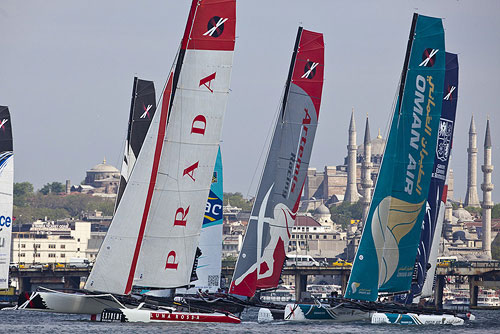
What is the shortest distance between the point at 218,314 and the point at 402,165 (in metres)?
7.70

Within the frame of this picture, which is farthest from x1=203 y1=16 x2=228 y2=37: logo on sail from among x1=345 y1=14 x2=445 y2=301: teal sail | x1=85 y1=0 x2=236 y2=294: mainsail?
x1=345 y1=14 x2=445 y2=301: teal sail

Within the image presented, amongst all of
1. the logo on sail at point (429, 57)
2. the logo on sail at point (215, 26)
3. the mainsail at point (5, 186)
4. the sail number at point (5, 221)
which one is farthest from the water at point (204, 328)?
the logo on sail at point (429, 57)

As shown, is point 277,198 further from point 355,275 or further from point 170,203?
point 170,203

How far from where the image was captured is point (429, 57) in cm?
3406

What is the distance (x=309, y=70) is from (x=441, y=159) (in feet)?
20.8

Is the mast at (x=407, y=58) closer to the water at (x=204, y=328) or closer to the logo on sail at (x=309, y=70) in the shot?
the logo on sail at (x=309, y=70)

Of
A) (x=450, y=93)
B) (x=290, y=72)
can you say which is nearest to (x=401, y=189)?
→ (x=290, y=72)

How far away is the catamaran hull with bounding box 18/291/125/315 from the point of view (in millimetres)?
28125

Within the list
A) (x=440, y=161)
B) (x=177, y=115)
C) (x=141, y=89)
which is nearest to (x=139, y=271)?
(x=177, y=115)

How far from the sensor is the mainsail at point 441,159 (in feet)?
127

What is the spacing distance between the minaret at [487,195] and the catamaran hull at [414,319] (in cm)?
11853

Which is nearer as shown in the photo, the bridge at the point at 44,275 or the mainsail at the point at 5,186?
the mainsail at the point at 5,186

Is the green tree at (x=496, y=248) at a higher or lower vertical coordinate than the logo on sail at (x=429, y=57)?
lower

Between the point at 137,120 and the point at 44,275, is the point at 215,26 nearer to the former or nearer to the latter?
the point at 137,120
